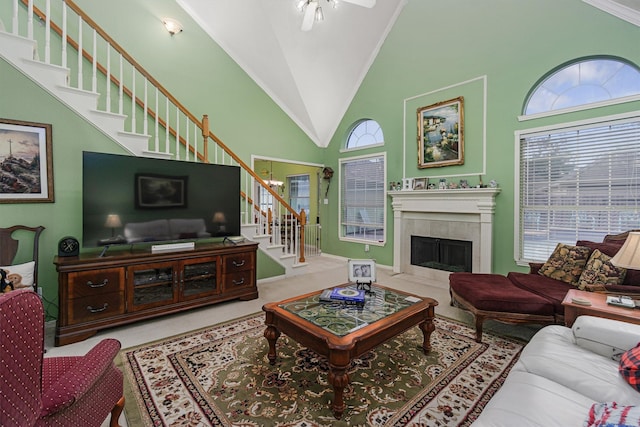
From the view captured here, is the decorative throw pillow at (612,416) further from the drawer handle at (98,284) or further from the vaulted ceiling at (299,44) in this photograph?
the vaulted ceiling at (299,44)

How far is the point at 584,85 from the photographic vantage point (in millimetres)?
3510

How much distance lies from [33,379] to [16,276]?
7.50 feet

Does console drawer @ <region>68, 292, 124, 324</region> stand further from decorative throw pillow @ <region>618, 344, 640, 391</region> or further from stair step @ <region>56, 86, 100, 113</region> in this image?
decorative throw pillow @ <region>618, 344, 640, 391</region>

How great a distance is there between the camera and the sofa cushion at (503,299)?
2.56m

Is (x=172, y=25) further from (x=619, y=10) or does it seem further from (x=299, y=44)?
(x=619, y=10)

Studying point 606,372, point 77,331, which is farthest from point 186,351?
point 606,372

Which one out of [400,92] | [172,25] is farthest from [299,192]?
[172,25]

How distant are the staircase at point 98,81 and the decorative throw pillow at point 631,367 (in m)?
3.90

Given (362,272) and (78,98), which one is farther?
(78,98)

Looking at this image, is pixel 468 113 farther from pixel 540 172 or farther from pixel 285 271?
pixel 285 271

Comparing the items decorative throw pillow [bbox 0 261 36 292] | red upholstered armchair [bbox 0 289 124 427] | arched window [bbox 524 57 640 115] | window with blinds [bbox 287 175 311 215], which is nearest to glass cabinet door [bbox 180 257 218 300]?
decorative throw pillow [bbox 0 261 36 292]

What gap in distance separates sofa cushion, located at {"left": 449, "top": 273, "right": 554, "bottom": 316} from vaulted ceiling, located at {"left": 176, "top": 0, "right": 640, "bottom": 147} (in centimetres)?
455

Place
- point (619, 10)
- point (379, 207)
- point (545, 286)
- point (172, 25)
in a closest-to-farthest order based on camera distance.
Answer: point (545, 286) → point (619, 10) → point (172, 25) → point (379, 207)

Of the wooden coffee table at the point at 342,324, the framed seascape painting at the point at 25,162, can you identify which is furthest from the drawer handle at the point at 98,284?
the wooden coffee table at the point at 342,324
